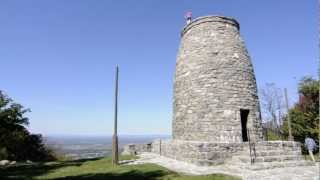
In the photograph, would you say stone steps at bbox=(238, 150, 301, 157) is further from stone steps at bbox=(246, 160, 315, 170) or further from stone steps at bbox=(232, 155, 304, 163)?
stone steps at bbox=(246, 160, 315, 170)

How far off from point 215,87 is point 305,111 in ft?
37.9

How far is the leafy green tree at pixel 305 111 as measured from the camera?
71.0ft

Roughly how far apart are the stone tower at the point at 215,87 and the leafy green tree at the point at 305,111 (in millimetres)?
8392

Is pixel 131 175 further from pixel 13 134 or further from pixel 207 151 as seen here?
pixel 13 134

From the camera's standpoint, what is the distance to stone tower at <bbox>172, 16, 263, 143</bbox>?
1442cm

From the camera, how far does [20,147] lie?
21.9 meters

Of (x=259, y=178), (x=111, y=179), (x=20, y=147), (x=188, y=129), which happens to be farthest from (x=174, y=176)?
(x=20, y=147)

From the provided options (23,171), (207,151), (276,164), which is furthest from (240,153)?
(23,171)

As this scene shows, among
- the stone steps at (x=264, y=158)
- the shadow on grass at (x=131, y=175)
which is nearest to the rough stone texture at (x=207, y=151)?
the stone steps at (x=264, y=158)

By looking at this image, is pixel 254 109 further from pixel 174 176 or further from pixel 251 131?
pixel 174 176

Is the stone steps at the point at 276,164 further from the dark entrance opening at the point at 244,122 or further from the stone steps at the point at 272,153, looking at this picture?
the dark entrance opening at the point at 244,122

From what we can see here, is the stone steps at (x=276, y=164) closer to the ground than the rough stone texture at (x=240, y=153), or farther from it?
closer to the ground

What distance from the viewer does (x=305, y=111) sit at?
22844 millimetres

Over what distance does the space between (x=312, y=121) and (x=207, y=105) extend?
36.1 feet
